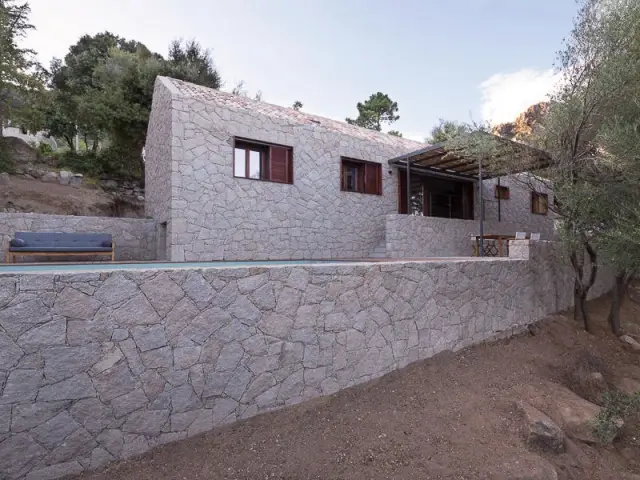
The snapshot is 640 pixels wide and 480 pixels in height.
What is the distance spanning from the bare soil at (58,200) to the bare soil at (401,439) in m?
10.8

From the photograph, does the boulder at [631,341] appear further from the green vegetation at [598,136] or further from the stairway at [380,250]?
the stairway at [380,250]

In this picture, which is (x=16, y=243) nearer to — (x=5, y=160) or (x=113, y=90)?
(x=5, y=160)

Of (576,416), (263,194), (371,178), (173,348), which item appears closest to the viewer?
(173,348)

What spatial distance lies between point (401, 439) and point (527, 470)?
1.14 m

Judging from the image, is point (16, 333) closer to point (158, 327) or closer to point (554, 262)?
point (158, 327)

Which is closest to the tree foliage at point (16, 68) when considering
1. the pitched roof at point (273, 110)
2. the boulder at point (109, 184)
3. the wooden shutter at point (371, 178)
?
the boulder at point (109, 184)

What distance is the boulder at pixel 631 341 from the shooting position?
22.7 ft

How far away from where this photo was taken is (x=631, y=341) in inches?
281

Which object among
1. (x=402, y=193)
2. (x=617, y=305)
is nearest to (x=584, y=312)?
(x=617, y=305)

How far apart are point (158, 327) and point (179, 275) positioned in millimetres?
448

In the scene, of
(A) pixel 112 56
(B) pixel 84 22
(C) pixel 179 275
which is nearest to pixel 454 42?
(C) pixel 179 275

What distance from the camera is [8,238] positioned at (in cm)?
776

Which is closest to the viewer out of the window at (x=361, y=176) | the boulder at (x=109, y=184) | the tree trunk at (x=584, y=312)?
the tree trunk at (x=584, y=312)

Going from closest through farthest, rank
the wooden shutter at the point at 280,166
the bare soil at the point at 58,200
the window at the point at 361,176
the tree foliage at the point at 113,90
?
the wooden shutter at the point at 280,166 → the bare soil at the point at 58,200 → the window at the point at 361,176 → the tree foliage at the point at 113,90
